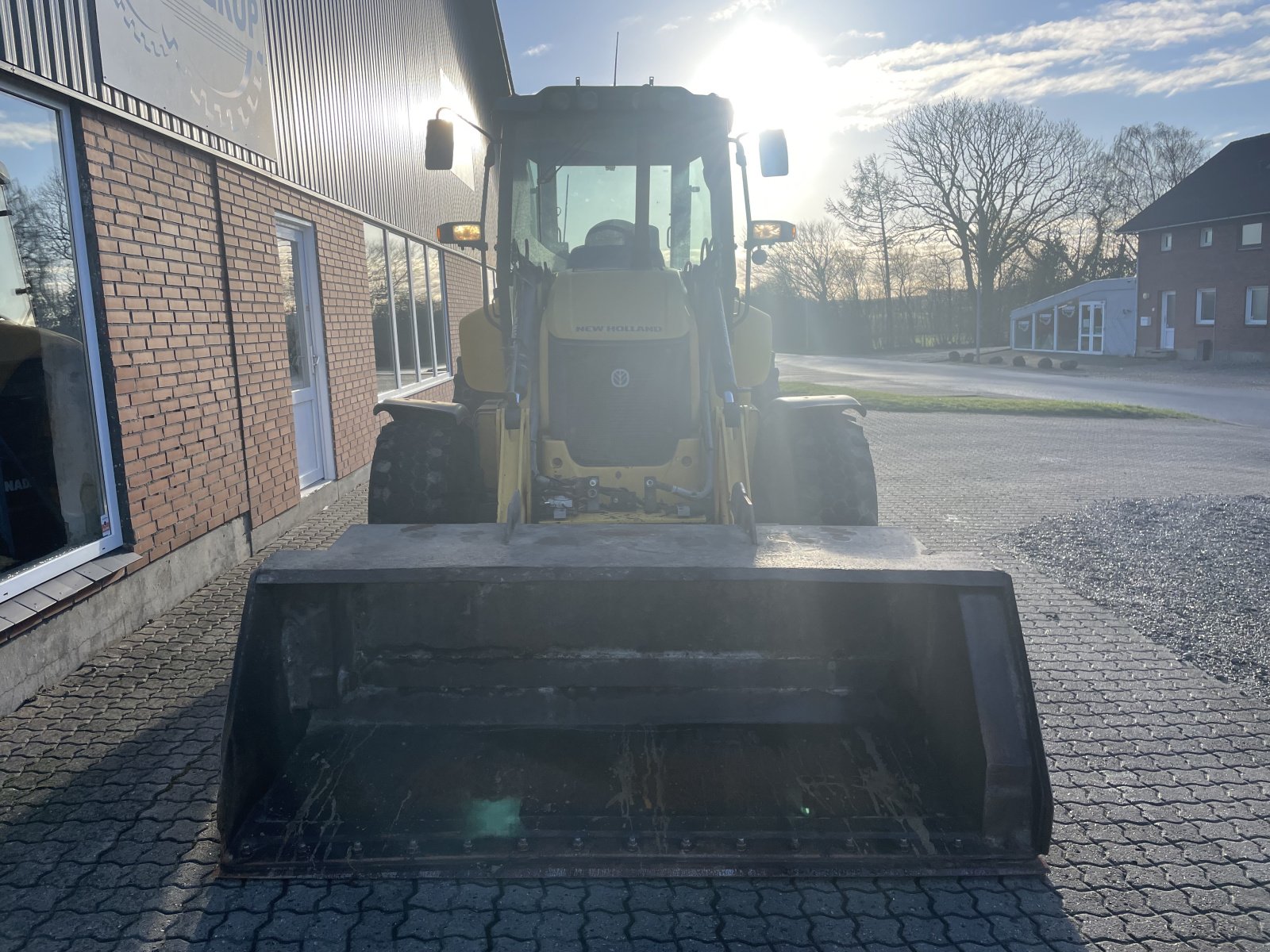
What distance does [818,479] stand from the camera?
5.32 m

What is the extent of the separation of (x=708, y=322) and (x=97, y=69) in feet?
12.2

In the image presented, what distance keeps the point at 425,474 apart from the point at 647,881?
9.91 ft

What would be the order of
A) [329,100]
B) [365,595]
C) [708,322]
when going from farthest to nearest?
[329,100] → [708,322] → [365,595]

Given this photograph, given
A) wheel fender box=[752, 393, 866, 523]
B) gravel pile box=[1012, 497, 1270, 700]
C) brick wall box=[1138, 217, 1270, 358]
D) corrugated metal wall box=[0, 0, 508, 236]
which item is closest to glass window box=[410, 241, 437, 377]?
corrugated metal wall box=[0, 0, 508, 236]

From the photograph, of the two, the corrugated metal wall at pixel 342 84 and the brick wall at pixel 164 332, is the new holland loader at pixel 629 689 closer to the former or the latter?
the brick wall at pixel 164 332

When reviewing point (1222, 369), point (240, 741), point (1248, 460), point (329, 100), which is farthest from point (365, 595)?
point (1222, 369)

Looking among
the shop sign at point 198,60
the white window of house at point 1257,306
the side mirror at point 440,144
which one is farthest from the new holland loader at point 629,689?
the white window of house at point 1257,306

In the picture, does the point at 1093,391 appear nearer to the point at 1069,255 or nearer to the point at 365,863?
the point at 365,863

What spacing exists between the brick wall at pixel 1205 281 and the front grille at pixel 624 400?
35.7 meters

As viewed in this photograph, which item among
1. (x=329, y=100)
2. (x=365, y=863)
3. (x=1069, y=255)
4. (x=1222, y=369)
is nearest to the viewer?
(x=365, y=863)

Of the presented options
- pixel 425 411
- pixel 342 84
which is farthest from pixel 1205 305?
pixel 425 411

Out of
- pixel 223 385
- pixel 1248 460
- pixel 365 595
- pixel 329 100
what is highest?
pixel 329 100

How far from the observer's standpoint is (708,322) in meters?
4.93

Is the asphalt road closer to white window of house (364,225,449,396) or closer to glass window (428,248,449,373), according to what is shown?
glass window (428,248,449,373)
